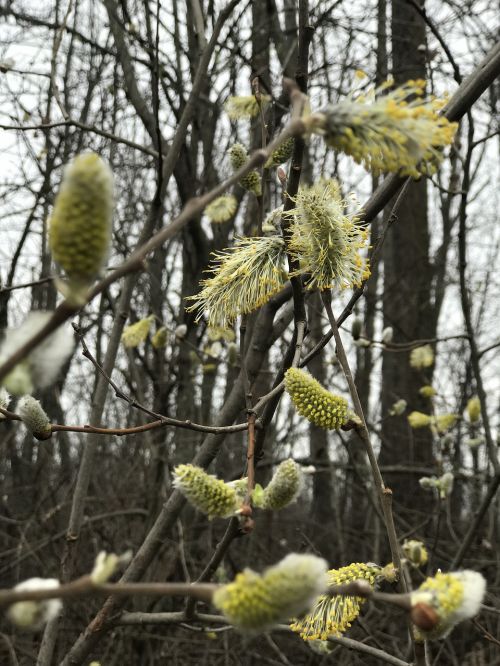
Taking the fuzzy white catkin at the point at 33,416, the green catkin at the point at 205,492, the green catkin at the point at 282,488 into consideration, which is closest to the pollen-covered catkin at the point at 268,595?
the green catkin at the point at 205,492

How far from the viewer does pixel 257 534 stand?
6398mm

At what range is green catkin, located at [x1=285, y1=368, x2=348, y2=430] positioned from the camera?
4.21 feet

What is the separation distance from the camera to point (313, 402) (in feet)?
4.25

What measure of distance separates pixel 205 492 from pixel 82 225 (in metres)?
0.51

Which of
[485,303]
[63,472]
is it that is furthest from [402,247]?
[63,472]

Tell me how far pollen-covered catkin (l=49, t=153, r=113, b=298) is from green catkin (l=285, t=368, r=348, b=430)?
67 centimetres

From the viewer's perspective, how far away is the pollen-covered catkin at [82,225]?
66 centimetres

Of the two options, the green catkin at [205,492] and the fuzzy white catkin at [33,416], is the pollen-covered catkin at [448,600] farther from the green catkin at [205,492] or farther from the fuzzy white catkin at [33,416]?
the fuzzy white catkin at [33,416]

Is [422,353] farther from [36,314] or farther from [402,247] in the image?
[36,314]

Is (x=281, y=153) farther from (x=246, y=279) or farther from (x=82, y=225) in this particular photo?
(x=82, y=225)

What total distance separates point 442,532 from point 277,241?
19.3 ft

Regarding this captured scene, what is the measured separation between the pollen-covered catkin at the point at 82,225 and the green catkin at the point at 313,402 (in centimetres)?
67

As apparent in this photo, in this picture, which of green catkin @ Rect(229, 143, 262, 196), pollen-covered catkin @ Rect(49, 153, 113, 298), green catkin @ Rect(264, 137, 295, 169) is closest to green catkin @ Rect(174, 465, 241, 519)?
pollen-covered catkin @ Rect(49, 153, 113, 298)

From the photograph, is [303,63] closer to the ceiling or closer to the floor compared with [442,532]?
closer to the ceiling
